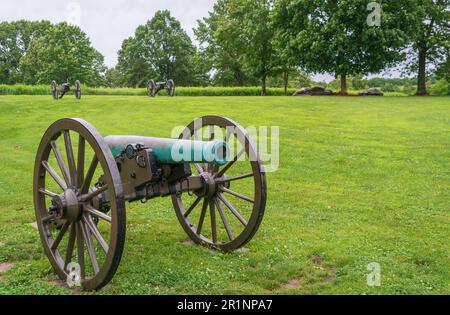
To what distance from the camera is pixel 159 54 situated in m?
63.8

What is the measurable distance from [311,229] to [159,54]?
59.6m

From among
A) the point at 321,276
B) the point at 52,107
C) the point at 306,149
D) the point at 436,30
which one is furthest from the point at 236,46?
the point at 321,276

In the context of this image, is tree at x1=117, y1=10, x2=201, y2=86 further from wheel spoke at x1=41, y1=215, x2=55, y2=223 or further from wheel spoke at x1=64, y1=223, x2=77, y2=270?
wheel spoke at x1=64, y1=223, x2=77, y2=270

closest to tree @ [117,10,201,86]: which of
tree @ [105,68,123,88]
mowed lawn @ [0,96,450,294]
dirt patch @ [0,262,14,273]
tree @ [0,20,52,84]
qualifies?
tree @ [105,68,123,88]

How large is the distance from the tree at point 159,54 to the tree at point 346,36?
28.3 meters

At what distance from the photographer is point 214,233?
618 cm

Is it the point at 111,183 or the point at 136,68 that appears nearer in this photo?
the point at 111,183

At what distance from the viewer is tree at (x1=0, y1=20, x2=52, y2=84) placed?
7194cm

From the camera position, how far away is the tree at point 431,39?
37.5 meters

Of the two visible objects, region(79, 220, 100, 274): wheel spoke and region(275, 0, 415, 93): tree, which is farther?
region(275, 0, 415, 93): tree

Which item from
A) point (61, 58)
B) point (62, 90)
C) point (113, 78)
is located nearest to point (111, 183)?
point (62, 90)

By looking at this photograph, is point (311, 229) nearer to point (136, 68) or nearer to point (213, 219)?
point (213, 219)

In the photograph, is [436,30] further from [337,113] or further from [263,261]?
[263,261]

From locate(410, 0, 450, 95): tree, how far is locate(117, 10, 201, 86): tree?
30.4 meters
